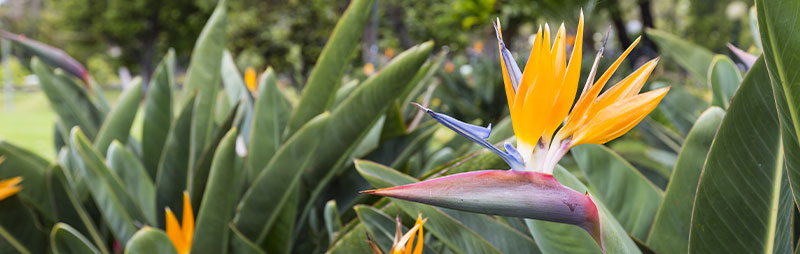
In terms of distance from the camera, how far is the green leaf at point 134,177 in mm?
704

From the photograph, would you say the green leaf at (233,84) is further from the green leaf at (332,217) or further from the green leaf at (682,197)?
the green leaf at (682,197)

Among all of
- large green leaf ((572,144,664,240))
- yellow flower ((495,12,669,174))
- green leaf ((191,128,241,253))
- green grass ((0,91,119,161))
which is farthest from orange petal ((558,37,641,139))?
green grass ((0,91,119,161))

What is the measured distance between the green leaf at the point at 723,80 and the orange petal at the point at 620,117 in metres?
0.34

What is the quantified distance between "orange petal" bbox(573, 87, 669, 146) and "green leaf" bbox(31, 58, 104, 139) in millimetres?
915

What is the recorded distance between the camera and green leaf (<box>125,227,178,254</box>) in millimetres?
435

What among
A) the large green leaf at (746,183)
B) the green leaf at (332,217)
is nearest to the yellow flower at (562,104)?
the large green leaf at (746,183)

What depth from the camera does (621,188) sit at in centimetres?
49

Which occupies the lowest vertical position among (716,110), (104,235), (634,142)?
(634,142)

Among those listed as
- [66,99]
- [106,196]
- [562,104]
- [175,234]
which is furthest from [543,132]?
[66,99]

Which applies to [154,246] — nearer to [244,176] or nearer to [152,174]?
[244,176]

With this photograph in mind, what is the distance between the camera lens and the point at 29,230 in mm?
641

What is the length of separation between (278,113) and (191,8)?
13.2 m

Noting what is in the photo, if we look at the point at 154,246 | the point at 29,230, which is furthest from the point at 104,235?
the point at 154,246

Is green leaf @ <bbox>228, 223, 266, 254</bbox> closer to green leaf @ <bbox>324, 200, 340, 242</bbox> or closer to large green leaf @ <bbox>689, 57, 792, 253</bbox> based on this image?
green leaf @ <bbox>324, 200, 340, 242</bbox>
